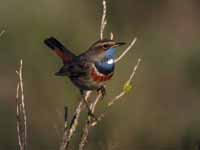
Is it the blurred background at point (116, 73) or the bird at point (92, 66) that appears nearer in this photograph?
the bird at point (92, 66)

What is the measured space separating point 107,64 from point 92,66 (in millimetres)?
229

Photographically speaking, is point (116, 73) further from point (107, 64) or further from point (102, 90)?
point (102, 90)

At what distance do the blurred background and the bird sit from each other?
3.24 metres

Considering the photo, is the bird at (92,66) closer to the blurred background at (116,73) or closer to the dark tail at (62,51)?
the dark tail at (62,51)

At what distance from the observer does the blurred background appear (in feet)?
42.4

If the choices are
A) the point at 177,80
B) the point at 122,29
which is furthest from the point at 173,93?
the point at 122,29

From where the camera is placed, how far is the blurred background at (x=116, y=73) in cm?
1294

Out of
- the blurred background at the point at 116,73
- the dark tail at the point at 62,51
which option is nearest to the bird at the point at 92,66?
the dark tail at the point at 62,51

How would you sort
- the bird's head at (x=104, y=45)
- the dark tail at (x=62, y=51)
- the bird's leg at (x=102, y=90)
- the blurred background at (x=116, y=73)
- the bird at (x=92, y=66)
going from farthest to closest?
1. the blurred background at (x=116, y=73)
2. the dark tail at (x=62, y=51)
3. the bird at (x=92, y=66)
4. the bird's head at (x=104, y=45)
5. the bird's leg at (x=102, y=90)

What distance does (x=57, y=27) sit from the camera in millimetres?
14672

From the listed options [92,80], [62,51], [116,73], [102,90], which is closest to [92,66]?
[92,80]

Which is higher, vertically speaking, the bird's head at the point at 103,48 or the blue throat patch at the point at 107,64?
the bird's head at the point at 103,48

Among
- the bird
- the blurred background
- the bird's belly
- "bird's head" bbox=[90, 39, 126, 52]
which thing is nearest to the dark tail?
the bird

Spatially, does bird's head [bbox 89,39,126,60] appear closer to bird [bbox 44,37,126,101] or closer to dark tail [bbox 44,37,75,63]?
bird [bbox 44,37,126,101]
